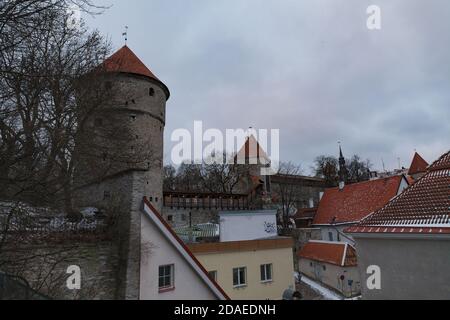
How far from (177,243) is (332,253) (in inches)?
574

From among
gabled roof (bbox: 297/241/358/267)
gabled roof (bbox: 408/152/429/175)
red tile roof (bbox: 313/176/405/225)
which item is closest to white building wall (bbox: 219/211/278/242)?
gabled roof (bbox: 297/241/358/267)

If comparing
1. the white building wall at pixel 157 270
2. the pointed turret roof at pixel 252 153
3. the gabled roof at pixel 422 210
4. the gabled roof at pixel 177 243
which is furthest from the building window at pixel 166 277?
the pointed turret roof at pixel 252 153

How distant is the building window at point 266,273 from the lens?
1207 centimetres

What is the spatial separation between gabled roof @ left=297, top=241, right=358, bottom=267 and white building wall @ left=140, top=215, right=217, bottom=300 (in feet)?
40.9

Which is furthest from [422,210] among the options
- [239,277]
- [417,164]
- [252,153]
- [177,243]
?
[417,164]

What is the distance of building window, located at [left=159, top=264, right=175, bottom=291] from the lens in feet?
24.1

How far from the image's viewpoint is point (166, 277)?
7.48 meters

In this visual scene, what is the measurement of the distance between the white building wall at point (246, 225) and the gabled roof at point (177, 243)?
5.39m

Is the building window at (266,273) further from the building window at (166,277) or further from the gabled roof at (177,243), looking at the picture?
the building window at (166,277)

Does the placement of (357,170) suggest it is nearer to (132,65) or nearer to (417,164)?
(417,164)
